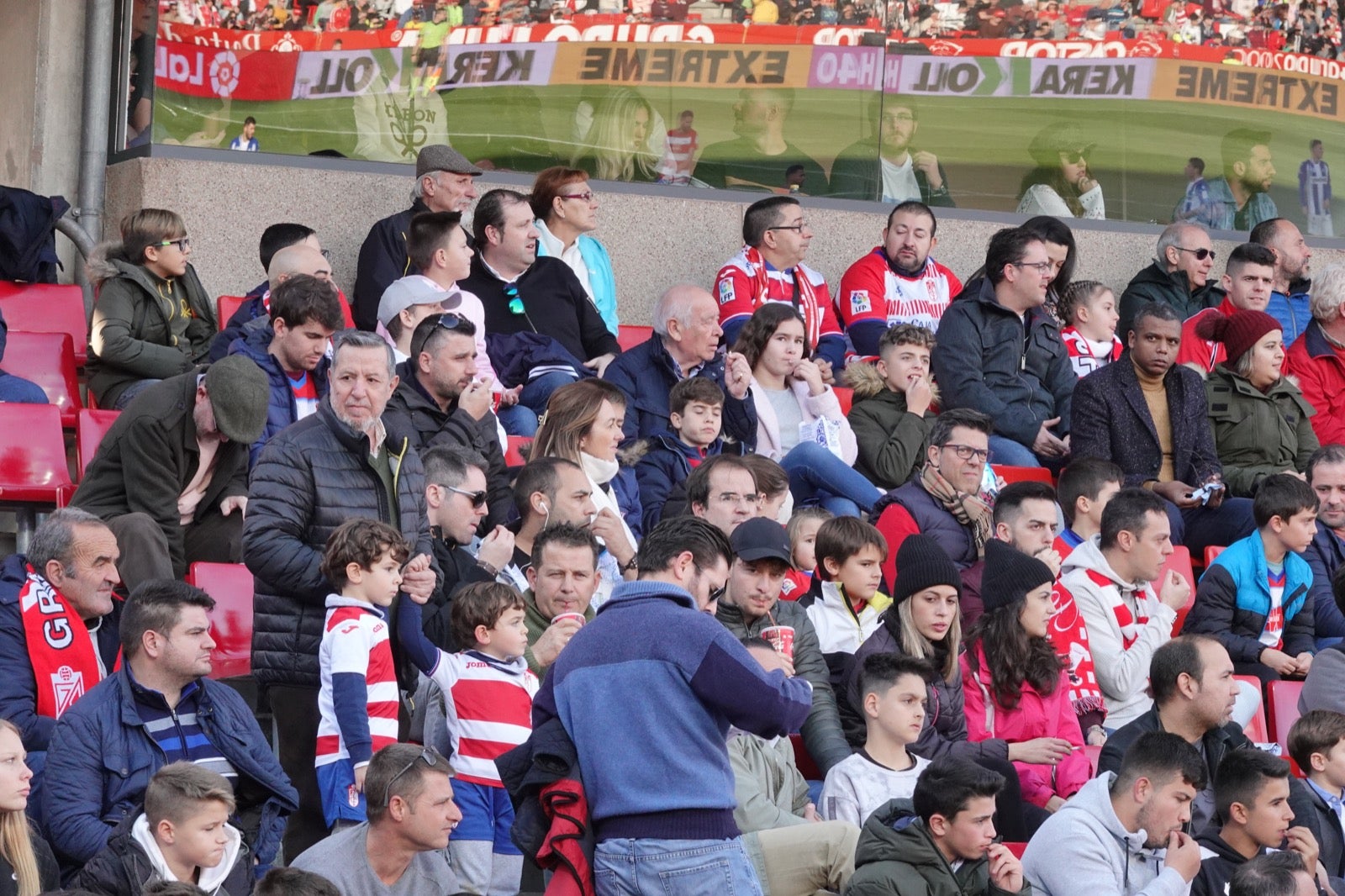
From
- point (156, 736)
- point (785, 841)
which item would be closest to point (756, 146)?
point (785, 841)

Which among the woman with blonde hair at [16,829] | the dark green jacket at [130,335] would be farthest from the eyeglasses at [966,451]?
the woman with blonde hair at [16,829]

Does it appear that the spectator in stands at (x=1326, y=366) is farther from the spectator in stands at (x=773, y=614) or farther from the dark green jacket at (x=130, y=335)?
the dark green jacket at (x=130, y=335)

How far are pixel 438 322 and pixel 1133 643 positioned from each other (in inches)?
112

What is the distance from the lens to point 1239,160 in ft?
38.4

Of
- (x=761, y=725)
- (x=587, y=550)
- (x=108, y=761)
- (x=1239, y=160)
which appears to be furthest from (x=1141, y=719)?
(x=1239, y=160)

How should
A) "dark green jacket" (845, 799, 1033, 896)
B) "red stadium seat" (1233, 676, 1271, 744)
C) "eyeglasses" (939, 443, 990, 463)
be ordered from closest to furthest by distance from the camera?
"dark green jacket" (845, 799, 1033, 896), "red stadium seat" (1233, 676, 1271, 744), "eyeglasses" (939, 443, 990, 463)

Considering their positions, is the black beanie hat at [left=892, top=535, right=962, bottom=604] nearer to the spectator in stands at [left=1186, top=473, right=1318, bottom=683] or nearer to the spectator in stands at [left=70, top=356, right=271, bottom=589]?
the spectator in stands at [left=1186, top=473, right=1318, bottom=683]

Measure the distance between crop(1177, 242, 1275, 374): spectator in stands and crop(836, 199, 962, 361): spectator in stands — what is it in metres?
1.24

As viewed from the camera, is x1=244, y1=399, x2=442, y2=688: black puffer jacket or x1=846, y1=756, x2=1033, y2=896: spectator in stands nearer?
x1=846, y1=756, x2=1033, y2=896: spectator in stands

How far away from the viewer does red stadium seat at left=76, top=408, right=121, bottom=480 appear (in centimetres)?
740

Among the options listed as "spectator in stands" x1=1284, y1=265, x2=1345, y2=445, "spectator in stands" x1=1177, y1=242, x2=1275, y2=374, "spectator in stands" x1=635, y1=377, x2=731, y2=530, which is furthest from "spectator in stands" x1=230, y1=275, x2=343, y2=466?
"spectator in stands" x1=1284, y1=265, x2=1345, y2=445

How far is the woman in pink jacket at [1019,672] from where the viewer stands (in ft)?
22.5

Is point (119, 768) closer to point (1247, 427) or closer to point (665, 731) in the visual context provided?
point (665, 731)

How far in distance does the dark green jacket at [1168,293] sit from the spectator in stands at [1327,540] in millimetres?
1614
